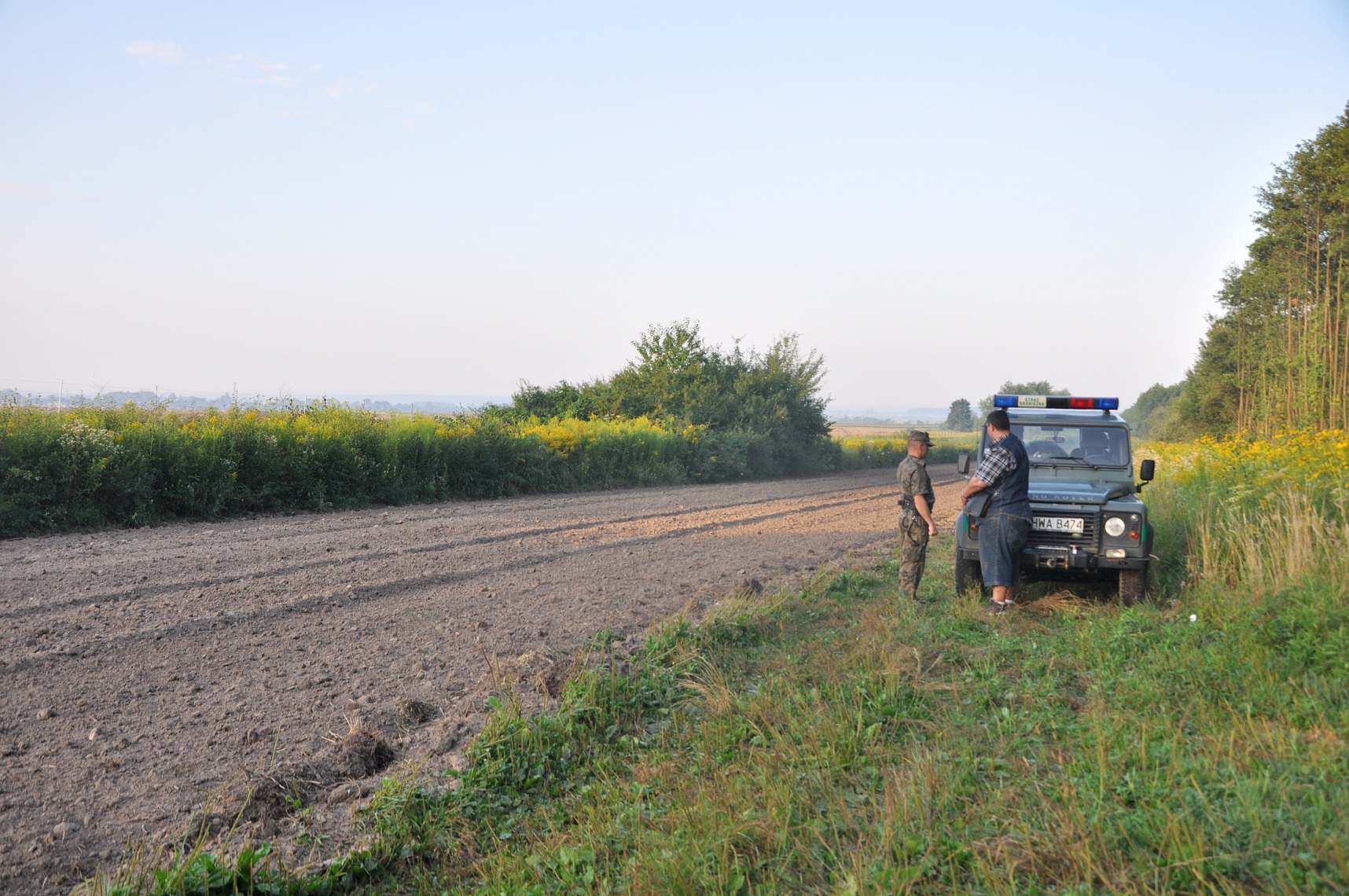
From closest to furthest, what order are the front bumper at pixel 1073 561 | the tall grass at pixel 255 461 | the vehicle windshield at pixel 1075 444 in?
the front bumper at pixel 1073 561
the vehicle windshield at pixel 1075 444
the tall grass at pixel 255 461

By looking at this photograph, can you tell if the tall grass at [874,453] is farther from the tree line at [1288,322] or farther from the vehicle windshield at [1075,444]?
the vehicle windshield at [1075,444]

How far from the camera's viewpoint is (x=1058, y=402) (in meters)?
10.5

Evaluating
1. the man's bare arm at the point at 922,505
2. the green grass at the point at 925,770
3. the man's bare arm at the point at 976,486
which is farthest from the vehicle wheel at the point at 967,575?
the green grass at the point at 925,770

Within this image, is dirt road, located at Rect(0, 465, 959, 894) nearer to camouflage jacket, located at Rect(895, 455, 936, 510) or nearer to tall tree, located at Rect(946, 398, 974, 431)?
camouflage jacket, located at Rect(895, 455, 936, 510)

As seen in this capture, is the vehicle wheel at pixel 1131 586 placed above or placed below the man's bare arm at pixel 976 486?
below

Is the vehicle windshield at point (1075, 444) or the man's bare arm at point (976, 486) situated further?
Answer: the vehicle windshield at point (1075, 444)

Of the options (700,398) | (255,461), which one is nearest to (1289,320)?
(700,398)

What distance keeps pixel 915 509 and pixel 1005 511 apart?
950 mm

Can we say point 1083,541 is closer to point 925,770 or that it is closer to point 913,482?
point 913,482

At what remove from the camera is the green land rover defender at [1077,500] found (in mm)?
8250

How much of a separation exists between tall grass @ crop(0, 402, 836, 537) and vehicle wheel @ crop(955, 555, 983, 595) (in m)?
12.0

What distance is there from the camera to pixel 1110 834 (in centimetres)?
344

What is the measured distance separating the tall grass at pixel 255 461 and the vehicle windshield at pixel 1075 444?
1252 centimetres

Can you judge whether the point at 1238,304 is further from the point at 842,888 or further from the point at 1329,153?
the point at 842,888
